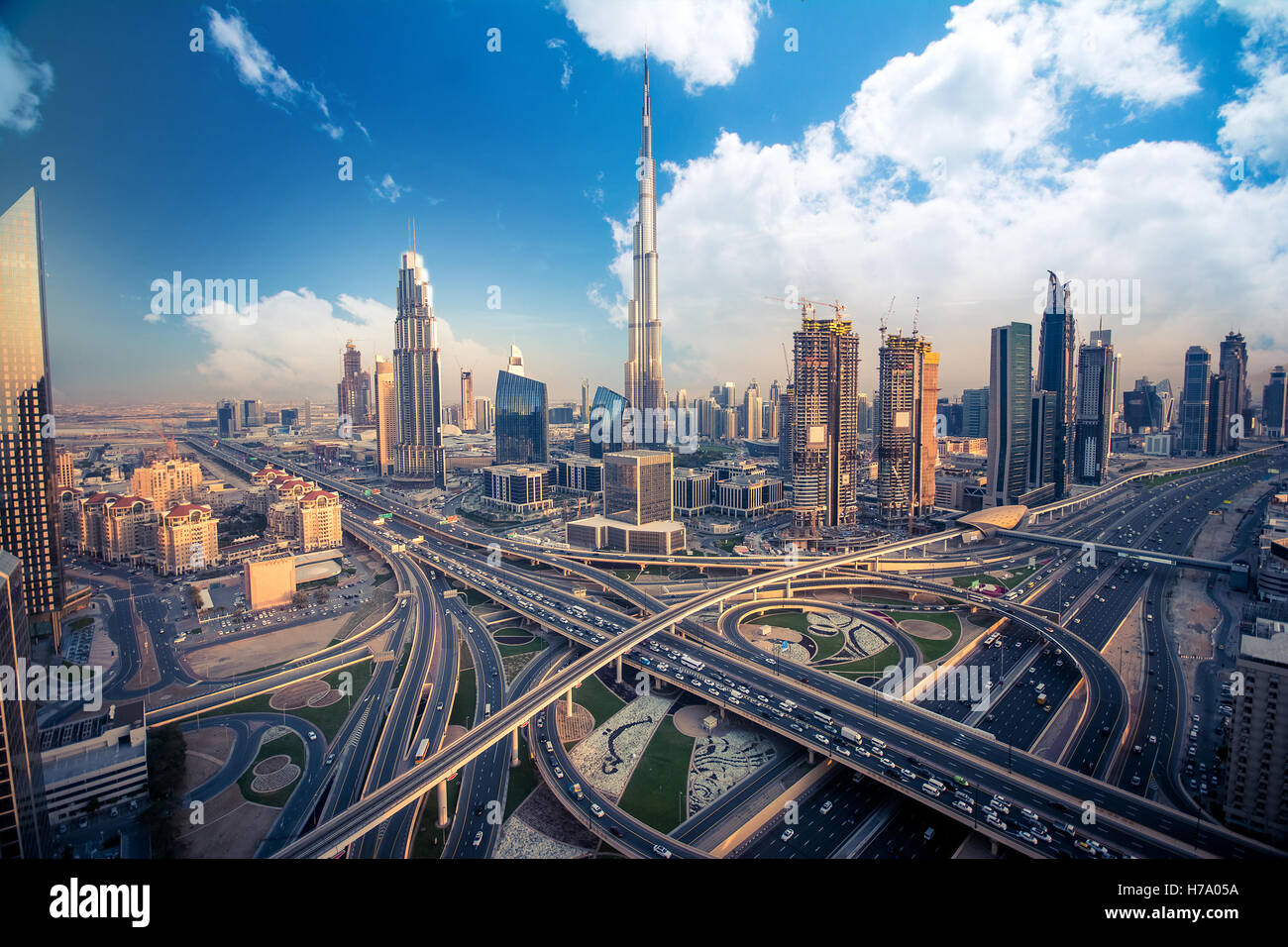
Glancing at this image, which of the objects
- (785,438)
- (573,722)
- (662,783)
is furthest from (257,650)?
(785,438)

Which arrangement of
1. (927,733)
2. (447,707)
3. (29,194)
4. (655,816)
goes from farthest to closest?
(447,707) < (927,733) < (655,816) < (29,194)

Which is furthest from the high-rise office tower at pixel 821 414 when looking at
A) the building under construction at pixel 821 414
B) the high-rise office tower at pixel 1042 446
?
the high-rise office tower at pixel 1042 446

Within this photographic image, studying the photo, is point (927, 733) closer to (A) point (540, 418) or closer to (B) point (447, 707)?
(B) point (447, 707)

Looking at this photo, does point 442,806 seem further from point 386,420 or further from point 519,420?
point 386,420

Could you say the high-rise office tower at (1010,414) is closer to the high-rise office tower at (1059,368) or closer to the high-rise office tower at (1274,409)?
the high-rise office tower at (1059,368)
